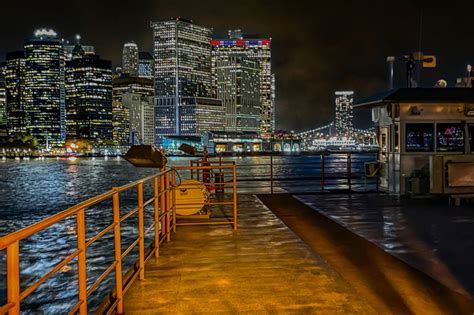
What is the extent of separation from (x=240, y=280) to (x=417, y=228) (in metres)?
4.93

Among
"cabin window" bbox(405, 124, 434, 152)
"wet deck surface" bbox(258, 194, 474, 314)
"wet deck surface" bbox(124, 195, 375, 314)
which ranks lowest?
"wet deck surface" bbox(258, 194, 474, 314)

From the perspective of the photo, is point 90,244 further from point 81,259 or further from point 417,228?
point 417,228

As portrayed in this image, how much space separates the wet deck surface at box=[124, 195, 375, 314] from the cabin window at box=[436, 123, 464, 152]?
753 centimetres

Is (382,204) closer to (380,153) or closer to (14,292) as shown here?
(380,153)

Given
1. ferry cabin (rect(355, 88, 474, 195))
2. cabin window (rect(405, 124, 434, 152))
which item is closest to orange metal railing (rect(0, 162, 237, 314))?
ferry cabin (rect(355, 88, 474, 195))

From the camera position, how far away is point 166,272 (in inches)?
241

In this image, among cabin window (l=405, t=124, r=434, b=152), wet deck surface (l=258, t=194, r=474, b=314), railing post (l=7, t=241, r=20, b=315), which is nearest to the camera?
railing post (l=7, t=241, r=20, b=315)

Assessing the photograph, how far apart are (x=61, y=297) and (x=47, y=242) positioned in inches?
200

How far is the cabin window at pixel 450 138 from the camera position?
14.0 m

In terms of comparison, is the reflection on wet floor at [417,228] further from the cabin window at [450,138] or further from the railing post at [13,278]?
the railing post at [13,278]

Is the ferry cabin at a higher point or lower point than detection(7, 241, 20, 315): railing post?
higher

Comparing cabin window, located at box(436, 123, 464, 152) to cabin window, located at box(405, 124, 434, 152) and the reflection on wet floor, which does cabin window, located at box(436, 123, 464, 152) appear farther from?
the reflection on wet floor

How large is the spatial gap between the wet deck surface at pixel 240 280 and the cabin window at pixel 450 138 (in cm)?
753

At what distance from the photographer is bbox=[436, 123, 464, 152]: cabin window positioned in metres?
14.0
